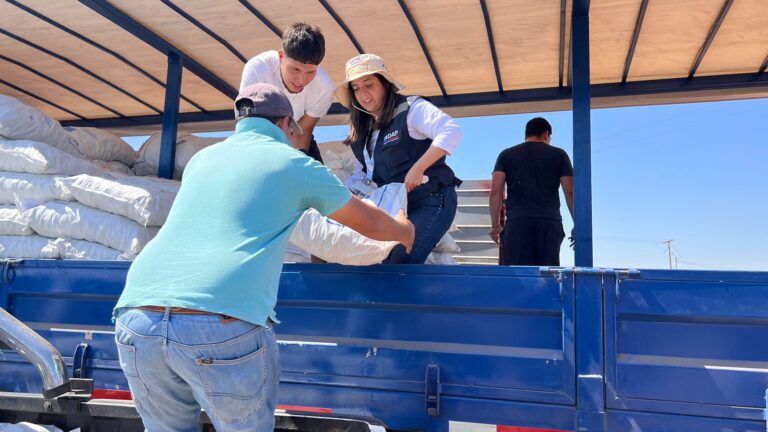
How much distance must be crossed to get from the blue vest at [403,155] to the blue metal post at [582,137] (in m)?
0.82

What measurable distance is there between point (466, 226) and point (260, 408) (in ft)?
15.4

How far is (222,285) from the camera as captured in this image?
1.57 meters

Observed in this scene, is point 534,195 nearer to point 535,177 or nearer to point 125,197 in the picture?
point 535,177

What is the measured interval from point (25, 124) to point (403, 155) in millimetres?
2520

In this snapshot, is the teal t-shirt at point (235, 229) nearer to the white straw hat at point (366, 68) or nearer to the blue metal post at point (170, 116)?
the white straw hat at point (366, 68)

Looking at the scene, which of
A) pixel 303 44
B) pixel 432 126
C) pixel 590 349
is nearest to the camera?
pixel 590 349

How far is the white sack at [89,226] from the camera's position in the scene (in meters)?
3.21

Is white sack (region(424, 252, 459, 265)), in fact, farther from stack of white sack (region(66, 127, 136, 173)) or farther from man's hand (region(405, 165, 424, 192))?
stack of white sack (region(66, 127, 136, 173))

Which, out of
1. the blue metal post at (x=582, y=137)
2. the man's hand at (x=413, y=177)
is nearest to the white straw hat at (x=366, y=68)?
the man's hand at (x=413, y=177)

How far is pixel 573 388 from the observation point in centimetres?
219

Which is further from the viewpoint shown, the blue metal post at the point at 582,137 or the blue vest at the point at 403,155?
the blue metal post at the point at 582,137

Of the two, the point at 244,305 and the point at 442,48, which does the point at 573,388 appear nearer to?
the point at 244,305

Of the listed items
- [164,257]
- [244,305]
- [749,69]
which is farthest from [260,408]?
[749,69]

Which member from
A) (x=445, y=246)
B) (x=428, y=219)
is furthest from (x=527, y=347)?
(x=445, y=246)
